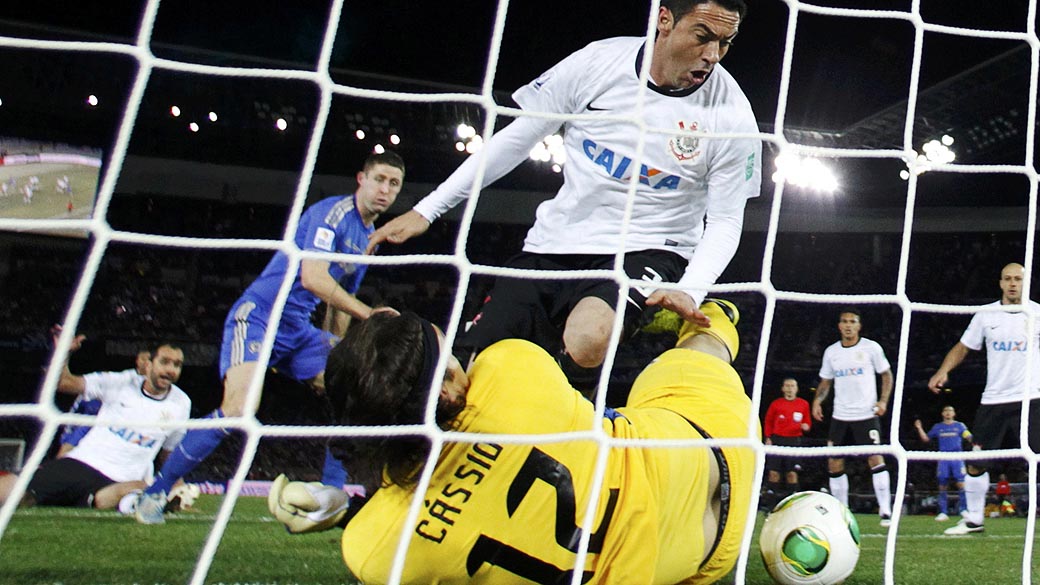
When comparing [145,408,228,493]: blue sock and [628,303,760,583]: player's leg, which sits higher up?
[628,303,760,583]: player's leg

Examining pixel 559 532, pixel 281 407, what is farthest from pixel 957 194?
pixel 559 532

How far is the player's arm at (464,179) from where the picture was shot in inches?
69.9

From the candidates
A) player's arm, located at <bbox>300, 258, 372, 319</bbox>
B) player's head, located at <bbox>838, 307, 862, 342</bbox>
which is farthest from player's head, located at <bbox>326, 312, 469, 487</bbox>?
player's head, located at <bbox>838, 307, 862, 342</bbox>

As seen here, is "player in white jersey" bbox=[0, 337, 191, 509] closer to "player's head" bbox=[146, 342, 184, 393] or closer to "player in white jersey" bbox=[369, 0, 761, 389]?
"player's head" bbox=[146, 342, 184, 393]

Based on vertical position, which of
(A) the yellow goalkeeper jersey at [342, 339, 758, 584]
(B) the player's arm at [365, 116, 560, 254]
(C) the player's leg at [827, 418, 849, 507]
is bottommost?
(C) the player's leg at [827, 418, 849, 507]

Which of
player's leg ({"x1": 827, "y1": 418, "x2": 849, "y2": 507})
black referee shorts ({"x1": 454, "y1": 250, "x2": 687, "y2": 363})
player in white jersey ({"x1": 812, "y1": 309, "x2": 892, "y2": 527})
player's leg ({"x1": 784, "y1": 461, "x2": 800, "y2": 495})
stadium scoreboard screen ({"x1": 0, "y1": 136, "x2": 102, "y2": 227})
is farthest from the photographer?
stadium scoreboard screen ({"x1": 0, "y1": 136, "x2": 102, "y2": 227})

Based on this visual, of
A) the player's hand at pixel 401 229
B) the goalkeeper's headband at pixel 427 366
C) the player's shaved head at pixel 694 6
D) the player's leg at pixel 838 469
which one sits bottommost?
the player's leg at pixel 838 469

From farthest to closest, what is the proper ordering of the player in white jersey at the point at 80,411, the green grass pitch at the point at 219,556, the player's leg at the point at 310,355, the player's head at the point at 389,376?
the player in white jersey at the point at 80,411 → the player's leg at the point at 310,355 → the green grass pitch at the point at 219,556 → the player's head at the point at 389,376

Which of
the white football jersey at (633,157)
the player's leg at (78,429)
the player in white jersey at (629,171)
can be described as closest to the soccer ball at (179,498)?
the player's leg at (78,429)

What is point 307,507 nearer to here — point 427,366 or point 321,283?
point 427,366

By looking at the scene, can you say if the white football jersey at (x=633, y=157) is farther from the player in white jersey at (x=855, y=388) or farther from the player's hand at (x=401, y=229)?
→ the player in white jersey at (x=855, y=388)

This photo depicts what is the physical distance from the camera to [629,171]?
84.1 inches

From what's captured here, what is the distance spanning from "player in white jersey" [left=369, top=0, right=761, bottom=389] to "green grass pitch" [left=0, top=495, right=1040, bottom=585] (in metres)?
0.62

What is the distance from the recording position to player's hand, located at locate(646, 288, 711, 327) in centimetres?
165
